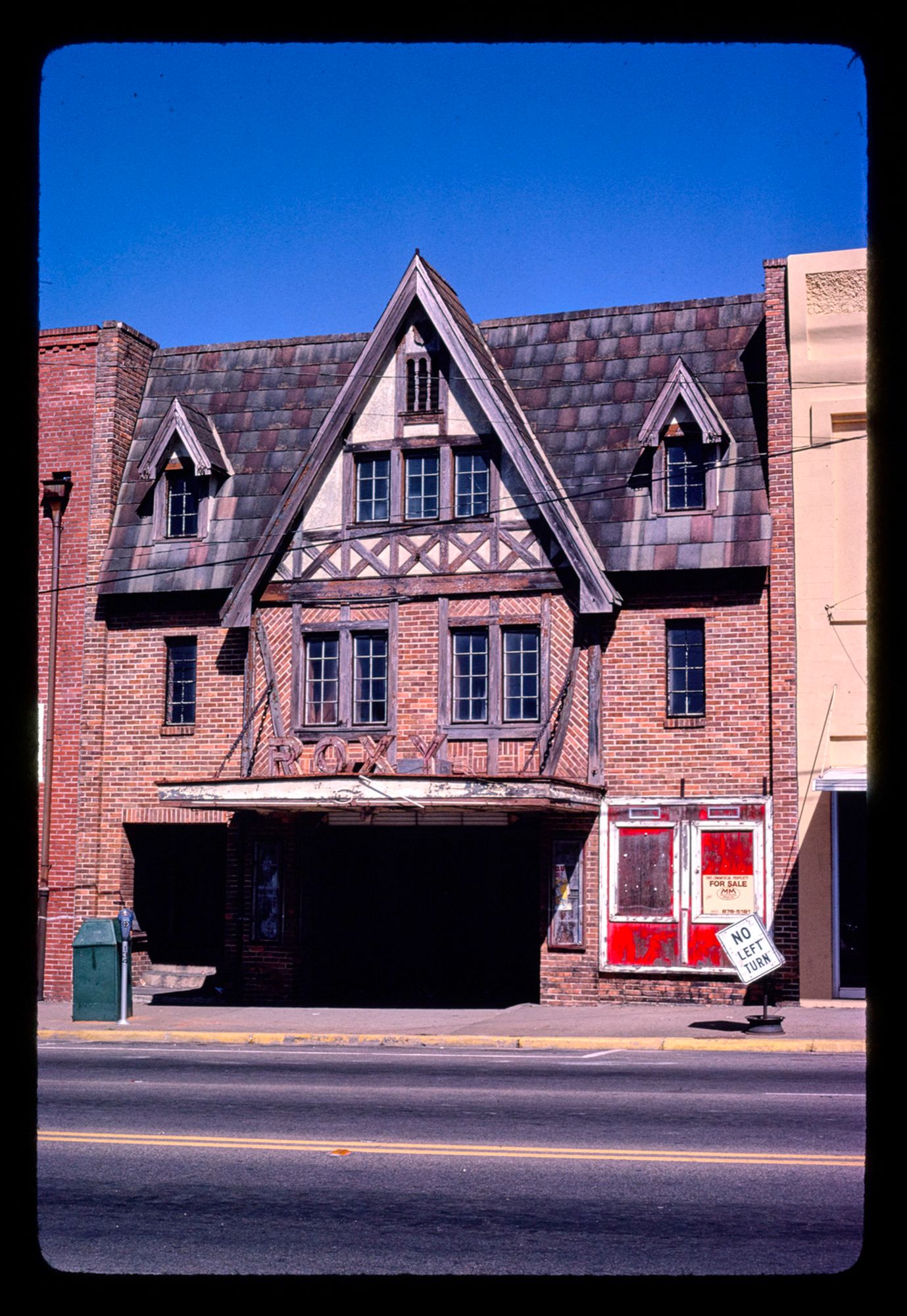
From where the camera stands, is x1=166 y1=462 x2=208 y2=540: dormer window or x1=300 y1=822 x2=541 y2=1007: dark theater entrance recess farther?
x1=166 y1=462 x2=208 y2=540: dormer window

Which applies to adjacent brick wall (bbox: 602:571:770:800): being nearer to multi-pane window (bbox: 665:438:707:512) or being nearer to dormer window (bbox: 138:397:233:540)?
multi-pane window (bbox: 665:438:707:512)

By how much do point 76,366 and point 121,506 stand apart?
2598mm

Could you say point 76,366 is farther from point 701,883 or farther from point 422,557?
point 701,883

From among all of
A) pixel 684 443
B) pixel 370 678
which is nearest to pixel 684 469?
pixel 684 443

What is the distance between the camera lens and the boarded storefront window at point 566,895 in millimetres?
22438

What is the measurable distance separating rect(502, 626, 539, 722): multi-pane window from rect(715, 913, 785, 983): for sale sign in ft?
16.6

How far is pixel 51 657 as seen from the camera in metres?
25.6

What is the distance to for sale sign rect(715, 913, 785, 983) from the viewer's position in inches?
739

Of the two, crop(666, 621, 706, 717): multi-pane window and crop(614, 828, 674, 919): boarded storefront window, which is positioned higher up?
crop(666, 621, 706, 717): multi-pane window

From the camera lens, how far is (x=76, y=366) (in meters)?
26.2

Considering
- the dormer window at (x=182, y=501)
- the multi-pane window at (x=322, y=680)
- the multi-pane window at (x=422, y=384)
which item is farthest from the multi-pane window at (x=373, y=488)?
the dormer window at (x=182, y=501)

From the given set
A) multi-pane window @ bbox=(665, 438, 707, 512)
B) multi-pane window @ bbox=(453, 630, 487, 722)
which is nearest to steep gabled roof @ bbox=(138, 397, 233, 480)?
multi-pane window @ bbox=(453, 630, 487, 722)

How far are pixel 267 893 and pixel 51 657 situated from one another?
220 inches
